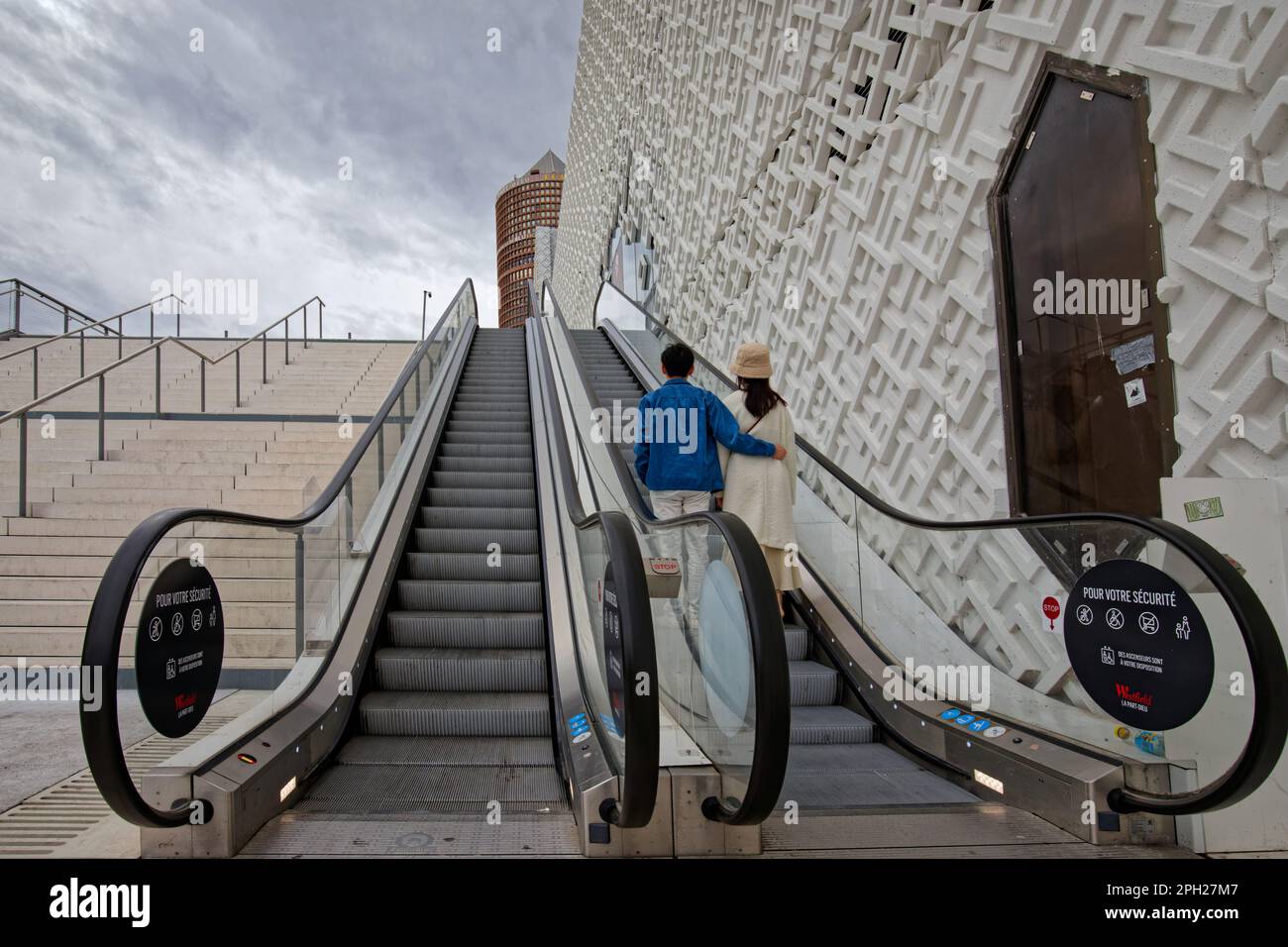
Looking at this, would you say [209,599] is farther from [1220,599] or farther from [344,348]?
[344,348]

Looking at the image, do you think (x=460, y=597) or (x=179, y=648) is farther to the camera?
(x=460, y=597)

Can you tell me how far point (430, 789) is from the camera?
115 inches

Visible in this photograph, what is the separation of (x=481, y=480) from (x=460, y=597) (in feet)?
6.32

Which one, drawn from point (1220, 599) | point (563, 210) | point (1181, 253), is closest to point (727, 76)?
point (1181, 253)

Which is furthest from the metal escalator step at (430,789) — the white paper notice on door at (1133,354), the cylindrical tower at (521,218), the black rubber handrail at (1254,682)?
the cylindrical tower at (521,218)

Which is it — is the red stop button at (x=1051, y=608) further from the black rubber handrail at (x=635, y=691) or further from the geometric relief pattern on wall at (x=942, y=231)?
the black rubber handrail at (x=635, y=691)

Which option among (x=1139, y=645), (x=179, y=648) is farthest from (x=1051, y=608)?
(x=179, y=648)

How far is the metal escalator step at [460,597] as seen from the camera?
4562 millimetres

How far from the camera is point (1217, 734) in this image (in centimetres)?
227

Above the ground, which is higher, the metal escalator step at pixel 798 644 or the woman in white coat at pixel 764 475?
the woman in white coat at pixel 764 475

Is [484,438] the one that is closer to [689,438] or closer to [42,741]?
[689,438]

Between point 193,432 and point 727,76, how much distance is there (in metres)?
6.31

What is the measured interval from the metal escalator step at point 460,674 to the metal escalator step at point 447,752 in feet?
1.28

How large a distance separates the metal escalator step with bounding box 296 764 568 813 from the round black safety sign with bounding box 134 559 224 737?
1.91ft
